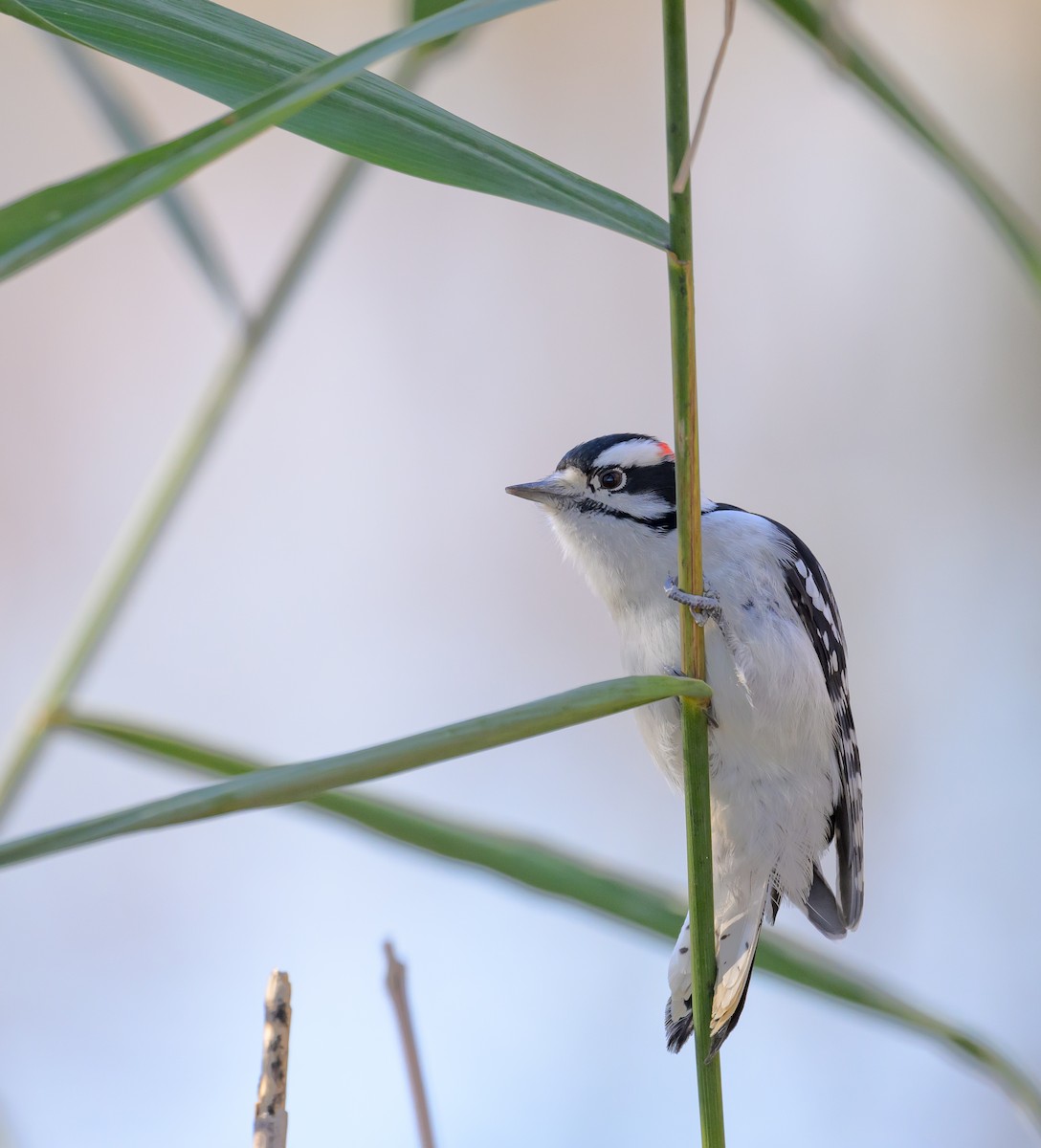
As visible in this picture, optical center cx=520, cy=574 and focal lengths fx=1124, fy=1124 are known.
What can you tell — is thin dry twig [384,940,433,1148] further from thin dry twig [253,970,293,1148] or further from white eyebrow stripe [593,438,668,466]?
white eyebrow stripe [593,438,668,466]

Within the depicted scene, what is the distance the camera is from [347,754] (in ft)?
1.42

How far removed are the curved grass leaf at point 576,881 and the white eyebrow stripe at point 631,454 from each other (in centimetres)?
67

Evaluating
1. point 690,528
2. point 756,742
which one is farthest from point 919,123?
point 756,742

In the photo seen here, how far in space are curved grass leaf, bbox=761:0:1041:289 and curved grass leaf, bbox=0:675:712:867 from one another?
419 millimetres

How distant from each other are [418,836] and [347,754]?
37 centimetres

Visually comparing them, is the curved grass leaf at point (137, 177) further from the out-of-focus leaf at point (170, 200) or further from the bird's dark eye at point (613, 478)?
the bird's dark eye at point (613, 478)

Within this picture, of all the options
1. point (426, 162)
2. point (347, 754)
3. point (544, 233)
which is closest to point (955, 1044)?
point (347, 754)

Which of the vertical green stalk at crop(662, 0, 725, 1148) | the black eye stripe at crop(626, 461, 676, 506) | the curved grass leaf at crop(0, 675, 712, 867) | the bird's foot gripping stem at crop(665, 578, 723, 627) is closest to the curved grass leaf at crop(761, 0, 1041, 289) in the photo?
the vertical green stalk at crop(662, 0, 725, 1148)

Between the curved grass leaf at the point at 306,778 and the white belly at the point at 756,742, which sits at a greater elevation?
the white belly at the point at 756,742

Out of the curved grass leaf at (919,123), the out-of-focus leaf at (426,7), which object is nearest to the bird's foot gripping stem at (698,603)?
the curved grass leaf at (919,123)

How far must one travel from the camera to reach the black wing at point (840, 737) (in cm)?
144

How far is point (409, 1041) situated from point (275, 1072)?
197 mm

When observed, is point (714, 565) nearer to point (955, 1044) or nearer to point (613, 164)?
point (955, 1044)

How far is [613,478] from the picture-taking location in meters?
1.40
